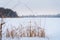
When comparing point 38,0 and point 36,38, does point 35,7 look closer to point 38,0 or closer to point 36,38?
point 38,0

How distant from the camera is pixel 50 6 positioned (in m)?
1.44

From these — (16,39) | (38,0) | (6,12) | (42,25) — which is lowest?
(16,39)

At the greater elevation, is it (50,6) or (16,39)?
(50,6)

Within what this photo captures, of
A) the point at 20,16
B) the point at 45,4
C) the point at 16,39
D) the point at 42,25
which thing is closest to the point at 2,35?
the point at 16,39

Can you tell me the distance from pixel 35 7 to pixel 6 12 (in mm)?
313

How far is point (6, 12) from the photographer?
1466 millimetres

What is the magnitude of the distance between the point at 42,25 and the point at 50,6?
217 mm

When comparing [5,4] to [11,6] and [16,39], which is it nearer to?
[11,6]

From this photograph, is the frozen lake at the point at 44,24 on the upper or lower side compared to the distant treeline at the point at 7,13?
lower

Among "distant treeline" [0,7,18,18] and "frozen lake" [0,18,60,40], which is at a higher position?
"distant treeline" [0,7,18,18]

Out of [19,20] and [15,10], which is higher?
[15,10]

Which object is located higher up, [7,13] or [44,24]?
[7,13]

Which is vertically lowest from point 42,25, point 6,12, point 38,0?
point 42,25

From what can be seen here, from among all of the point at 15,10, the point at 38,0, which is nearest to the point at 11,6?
the point at 15,10
